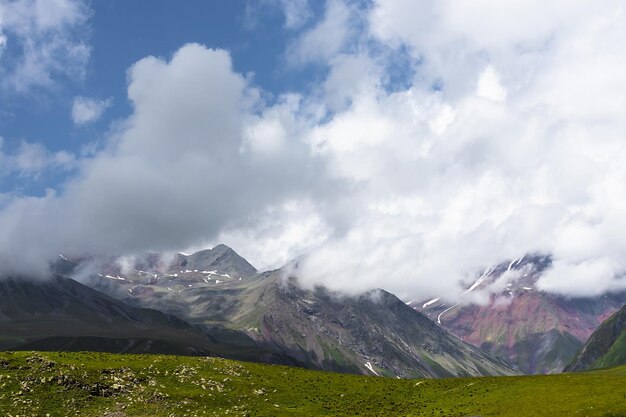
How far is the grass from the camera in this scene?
66.6 meters

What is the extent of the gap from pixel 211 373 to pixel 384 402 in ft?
87.7

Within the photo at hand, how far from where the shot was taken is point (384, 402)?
252ft

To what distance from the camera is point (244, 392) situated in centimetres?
7775

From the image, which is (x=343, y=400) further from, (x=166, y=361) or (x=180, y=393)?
(x=166, y=361)

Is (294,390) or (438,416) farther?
(294,390)

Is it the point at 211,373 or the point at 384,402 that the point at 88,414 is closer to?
the point at 211,373

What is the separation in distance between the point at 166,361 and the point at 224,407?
59.0 ft

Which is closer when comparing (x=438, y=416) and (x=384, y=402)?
(x=438, y=416)

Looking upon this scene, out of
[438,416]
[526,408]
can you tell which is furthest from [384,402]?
[526,408]

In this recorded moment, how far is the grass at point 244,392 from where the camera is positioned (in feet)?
219

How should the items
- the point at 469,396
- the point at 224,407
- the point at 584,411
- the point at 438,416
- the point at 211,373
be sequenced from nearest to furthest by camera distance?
the point at 584,411 → the point at 438,416 → the point at 224,407 → the point at 469,396 → the point at 211,373

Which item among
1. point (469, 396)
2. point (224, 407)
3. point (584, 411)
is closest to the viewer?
point (584, 411)

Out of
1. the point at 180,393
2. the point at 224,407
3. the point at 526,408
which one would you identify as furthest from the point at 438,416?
the point at 180,393

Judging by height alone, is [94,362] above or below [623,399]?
above
